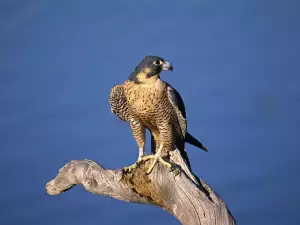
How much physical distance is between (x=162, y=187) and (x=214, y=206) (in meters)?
0.36

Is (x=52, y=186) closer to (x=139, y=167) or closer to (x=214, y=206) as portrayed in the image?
(x=139, y=167)

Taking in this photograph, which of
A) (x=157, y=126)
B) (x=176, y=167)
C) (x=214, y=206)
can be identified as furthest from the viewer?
(x=157, y=126)

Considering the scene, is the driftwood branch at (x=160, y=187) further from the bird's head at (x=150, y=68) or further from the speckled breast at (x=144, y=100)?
the bird's head at (x=150, y=68)

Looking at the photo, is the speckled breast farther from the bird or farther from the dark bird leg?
the dark bird leg

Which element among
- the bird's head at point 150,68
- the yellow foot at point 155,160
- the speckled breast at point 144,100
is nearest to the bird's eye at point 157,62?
the bird's head at point 150,68

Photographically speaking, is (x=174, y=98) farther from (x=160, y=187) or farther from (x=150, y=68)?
(x=160, y=187)

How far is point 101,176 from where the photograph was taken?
3691 millimetres

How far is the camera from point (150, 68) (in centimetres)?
353

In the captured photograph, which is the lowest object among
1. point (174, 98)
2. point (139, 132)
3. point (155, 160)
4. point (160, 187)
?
point (160, 187)

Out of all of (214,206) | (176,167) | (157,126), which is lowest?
(214,206)

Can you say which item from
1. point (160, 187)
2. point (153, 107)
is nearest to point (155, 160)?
point (160, 187)

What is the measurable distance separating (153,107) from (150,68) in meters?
0.24

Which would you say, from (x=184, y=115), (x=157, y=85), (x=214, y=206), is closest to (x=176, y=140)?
(x=184, y=115)

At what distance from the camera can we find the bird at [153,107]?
11.7 ft
